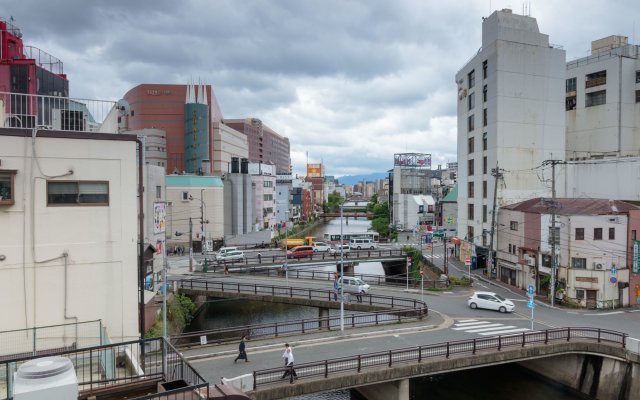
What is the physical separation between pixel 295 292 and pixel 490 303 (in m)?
16.2

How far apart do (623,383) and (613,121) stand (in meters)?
48.9

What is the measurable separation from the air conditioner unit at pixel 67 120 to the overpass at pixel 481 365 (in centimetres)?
1348

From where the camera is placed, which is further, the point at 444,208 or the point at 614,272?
the point at 444,208

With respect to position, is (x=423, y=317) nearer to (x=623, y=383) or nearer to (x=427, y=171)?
(x=623, y=383)

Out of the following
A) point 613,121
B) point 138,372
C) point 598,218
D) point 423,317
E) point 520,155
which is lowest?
point 423,317

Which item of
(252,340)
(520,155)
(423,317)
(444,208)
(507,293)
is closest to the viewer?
(252,340)

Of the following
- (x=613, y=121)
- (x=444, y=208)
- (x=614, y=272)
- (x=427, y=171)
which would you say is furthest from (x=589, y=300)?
(x=427, y=171)

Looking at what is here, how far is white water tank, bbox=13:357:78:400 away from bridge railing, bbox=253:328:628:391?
10576 mm

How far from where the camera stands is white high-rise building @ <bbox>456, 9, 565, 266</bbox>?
5344 cm

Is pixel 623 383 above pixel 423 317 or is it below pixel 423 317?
below

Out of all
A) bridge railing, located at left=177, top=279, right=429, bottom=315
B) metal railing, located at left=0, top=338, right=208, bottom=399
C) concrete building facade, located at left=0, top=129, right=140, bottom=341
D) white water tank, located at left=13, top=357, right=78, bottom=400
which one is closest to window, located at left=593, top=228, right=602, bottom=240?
bridge railing, located at left=177, top=279, right=429, bottom=315

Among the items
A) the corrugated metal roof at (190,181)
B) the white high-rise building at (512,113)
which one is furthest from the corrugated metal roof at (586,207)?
the corrugated metal roof at (190,181)

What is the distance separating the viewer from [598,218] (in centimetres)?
3794

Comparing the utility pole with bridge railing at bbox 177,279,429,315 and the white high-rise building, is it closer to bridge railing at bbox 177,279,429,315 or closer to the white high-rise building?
the white high-rise building
